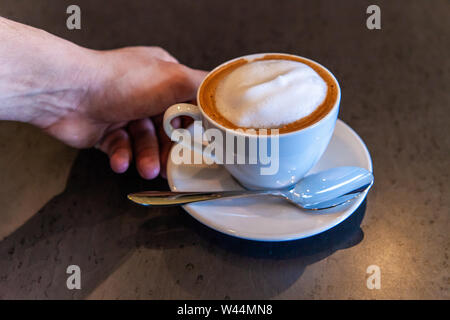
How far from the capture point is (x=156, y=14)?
1.29m

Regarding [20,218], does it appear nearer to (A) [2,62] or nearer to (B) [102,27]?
(A) [2,62]

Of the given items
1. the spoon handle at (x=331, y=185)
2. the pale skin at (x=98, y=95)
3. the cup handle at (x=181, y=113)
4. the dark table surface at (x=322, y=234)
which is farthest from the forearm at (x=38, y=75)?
the spoon handle at (x=331, y=185)

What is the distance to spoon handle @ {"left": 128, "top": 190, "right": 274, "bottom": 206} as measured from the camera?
2.15 ft

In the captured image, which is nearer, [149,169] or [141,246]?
[141,246]

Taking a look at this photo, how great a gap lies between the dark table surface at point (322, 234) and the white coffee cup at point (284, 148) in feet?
0.36

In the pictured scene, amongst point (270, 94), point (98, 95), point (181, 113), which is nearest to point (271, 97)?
point (270, 94)

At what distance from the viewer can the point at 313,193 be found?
65 centimetres

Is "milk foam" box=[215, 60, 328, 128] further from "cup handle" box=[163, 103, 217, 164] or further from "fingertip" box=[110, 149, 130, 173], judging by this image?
"fingertip" box=[110, 149, 130, 173]

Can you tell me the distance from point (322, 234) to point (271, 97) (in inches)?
9.4

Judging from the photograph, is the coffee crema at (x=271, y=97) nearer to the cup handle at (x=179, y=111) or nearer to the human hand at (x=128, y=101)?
the cup handle at (x=179, y=111)

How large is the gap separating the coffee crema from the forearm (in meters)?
0.31

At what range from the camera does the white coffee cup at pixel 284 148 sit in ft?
1.90

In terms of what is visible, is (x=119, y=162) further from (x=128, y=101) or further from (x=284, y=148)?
(x=284, y=148)

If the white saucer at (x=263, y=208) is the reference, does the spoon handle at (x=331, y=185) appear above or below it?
above
